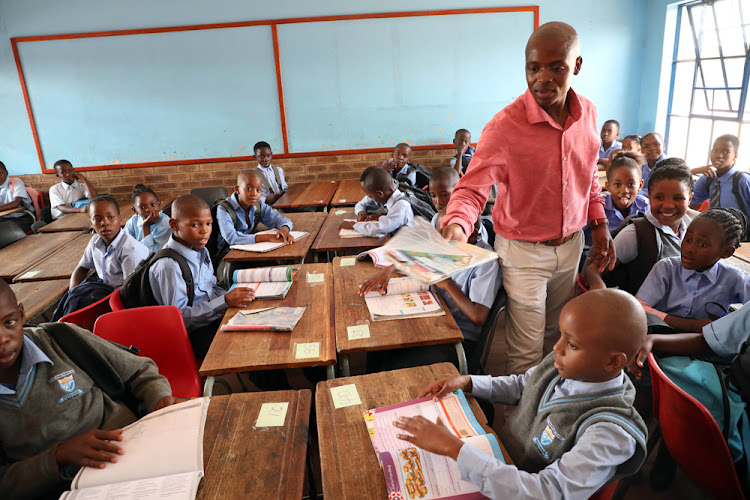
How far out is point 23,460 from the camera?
1099mm

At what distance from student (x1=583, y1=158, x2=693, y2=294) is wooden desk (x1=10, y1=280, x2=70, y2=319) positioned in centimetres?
286

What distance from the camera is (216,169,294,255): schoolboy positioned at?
319cm

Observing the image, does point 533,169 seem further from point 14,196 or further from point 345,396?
point 14,196

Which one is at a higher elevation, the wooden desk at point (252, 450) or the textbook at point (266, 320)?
the textbook at point (266, 320)

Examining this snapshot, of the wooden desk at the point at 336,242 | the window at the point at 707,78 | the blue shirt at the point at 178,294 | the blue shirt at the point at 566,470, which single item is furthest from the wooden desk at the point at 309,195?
the window at the point at 707,78

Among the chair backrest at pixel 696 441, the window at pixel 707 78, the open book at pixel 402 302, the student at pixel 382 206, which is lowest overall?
the chair backrest at pixel 696 441

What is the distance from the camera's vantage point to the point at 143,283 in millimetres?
2107

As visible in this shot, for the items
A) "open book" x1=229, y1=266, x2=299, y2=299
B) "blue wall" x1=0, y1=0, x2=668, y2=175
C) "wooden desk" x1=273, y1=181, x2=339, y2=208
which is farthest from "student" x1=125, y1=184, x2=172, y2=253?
"blue wall" x1=0, y1=0, x2=668, y2=175

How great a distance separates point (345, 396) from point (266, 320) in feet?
2.01

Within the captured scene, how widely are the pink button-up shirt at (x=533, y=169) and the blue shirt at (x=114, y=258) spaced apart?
2046 millimetres

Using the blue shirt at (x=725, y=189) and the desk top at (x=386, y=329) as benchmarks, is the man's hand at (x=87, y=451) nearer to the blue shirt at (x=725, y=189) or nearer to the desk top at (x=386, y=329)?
the desk top at (x=386, y=329)

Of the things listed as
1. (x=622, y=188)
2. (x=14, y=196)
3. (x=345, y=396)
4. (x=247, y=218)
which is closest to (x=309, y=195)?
(x=247, y=218)

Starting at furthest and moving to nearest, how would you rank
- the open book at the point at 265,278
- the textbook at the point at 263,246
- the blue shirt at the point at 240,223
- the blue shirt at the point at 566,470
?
the blue shirt at the point at 240,223
the textbook at the point at 263,246
the open book at the point at 265,278
the blue shirt at the point at 566,470

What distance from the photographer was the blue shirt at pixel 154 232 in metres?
3.42
